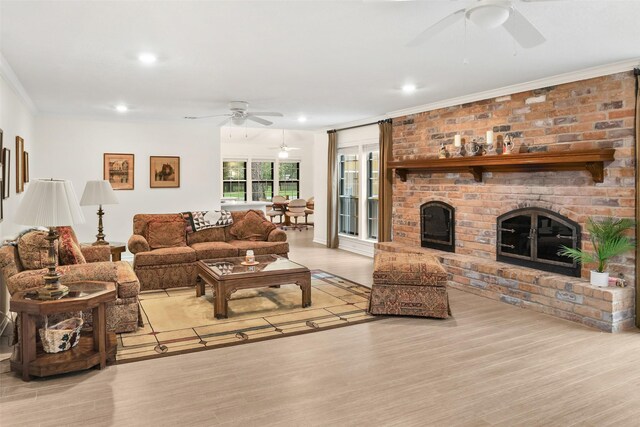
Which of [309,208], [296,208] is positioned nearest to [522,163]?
[296,208]

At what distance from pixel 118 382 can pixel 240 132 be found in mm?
10926

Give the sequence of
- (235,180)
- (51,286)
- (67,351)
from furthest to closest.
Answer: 1. (235,180)
2. (67,351)
3. (51,286)

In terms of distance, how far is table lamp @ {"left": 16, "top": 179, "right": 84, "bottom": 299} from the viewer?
316 centimetres

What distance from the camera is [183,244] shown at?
21.2 ft

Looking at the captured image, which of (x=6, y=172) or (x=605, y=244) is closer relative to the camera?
(x=605, y=244)

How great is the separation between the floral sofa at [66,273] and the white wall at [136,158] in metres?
4.15

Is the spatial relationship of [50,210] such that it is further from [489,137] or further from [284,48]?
[489,137]

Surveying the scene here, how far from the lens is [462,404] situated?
289cm

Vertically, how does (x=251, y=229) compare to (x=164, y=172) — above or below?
below

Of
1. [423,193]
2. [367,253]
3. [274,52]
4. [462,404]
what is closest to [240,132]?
[367,253]

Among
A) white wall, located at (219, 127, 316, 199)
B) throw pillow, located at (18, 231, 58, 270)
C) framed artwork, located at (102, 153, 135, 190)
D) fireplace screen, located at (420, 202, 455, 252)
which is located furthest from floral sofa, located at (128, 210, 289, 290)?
white wall, located at (219, 127, 316, 199)

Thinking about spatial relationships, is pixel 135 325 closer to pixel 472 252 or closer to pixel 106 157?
pixel 472 252

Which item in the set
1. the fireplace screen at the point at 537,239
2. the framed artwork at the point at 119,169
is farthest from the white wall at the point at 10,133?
the fireplace screen at the point at 537,239

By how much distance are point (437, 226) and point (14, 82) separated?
5510 mm
